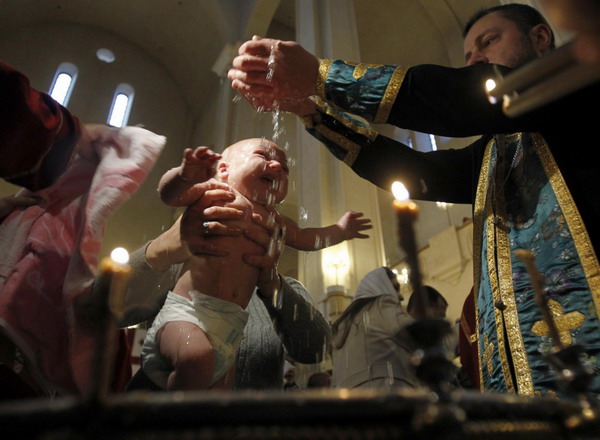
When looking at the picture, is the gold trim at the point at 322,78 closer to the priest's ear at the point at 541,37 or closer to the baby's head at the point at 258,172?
A: the baby's head at the point at 258,172

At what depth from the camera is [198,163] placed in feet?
4.69

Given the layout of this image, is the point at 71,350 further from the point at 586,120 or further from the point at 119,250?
the point at 586,120

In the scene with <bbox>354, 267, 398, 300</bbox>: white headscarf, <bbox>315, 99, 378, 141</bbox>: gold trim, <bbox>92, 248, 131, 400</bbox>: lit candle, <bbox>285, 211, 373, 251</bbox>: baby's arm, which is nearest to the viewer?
<bbox>92, 248, 131, 400</bbox>: lit candle

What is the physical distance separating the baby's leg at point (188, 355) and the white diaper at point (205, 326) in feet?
0.11

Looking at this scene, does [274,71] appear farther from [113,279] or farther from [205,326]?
[113,279]

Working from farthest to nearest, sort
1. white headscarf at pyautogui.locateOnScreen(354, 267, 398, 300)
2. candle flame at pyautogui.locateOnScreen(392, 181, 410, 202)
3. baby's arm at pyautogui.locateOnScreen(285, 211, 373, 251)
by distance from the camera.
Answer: white headscarf at pyautogui.locateOnScreen(354, 267, 398, 300) → baby's arm at pyautogui.locateOnScreen(285, 211, 373, 251) → candle flame at pyautogui.locateOnScreen(392, 181, 410, 202)

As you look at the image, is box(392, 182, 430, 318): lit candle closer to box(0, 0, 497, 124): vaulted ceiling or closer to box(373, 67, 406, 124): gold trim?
box(373, 67, 406, 124): gold trim

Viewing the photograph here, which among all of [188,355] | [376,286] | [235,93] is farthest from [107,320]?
[235,93]

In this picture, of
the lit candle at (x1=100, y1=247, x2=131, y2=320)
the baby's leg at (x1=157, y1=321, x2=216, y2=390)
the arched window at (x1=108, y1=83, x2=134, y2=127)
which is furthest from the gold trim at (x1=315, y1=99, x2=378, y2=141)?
the arched window at (x1=108, y1=83, x2=134, y2=127)

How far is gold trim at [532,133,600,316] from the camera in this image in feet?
3.67

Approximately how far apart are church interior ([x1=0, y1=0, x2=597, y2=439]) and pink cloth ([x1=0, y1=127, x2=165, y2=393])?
3099mm

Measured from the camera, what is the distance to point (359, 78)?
1408 mm

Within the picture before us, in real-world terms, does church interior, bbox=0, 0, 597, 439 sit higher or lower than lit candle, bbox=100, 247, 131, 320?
higher

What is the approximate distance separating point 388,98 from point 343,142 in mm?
449
